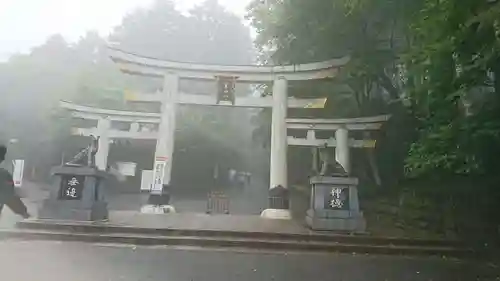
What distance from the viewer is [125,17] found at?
8.84 metres

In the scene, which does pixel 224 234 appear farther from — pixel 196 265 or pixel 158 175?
pixel 158 175

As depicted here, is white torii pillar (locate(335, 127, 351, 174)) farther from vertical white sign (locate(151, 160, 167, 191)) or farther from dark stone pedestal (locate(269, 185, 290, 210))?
vertical white sign (locate(151, 160, 167, 191))

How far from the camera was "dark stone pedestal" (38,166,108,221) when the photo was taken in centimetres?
576

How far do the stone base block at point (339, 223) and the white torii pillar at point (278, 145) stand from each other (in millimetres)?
1324

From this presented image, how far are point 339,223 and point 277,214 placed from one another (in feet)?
4.81

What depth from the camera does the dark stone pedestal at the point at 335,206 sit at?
580 centimetres

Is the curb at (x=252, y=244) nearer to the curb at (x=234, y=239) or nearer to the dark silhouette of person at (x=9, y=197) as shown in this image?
the curb at (x=234, y=239)

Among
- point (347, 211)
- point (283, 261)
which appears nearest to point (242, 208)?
point (347, 211)

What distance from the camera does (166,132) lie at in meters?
7.73

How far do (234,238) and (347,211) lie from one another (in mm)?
1585

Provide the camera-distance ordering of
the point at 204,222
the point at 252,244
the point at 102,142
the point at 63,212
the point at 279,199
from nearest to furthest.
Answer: the point at 252,244 → the point at 63,212 → the point at 204,222 → the point at 279,199 → the point at 102,142

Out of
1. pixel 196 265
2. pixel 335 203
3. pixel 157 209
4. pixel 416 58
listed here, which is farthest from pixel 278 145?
pixel 196 265

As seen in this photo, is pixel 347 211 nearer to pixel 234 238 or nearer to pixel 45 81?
pixel 234 238

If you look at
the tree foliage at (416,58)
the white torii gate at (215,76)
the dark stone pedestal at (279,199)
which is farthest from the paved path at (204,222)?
the tree foliage at (416,58)
